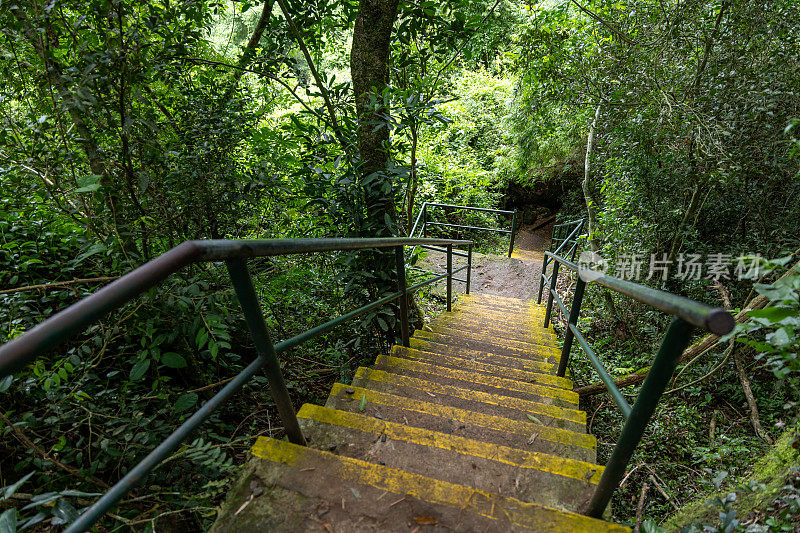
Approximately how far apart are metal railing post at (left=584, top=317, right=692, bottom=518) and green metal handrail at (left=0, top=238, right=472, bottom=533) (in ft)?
3.41

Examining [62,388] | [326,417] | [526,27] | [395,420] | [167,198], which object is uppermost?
[526,27]

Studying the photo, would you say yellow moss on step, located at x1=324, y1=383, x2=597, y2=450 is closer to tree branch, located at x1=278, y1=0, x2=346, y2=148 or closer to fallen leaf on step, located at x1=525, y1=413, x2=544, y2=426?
fallen leaf on step, located at x1=525, y1=413, x2=544, y2=426

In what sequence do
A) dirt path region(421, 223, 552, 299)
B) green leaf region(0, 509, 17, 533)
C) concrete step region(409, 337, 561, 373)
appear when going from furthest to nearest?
dirt path region(421, 223, 552, 299)
concrete step region(409, 337, 561, 373)
green leaf region(0, 509, 17, 533)

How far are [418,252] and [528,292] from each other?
459 cm

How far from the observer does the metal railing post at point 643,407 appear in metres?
0.95

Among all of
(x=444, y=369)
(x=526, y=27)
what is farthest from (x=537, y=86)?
(x=444, y=369)

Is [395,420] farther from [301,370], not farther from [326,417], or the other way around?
[301,370]

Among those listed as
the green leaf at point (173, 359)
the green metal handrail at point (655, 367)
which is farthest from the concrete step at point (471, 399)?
the green leaf at point (173, 359)

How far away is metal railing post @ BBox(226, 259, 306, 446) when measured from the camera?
3.54 feet

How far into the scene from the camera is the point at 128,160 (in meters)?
1.67

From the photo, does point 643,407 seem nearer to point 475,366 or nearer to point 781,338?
point 781,338

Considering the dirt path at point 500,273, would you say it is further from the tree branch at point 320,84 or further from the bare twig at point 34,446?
the bare twig at point 34,446

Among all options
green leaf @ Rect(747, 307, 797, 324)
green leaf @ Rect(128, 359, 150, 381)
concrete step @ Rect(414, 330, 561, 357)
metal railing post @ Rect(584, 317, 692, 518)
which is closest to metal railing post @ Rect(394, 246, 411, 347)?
concrete step @ Rect(414, 330, 561, 357)

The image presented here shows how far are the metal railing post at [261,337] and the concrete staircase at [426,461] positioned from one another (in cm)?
8
